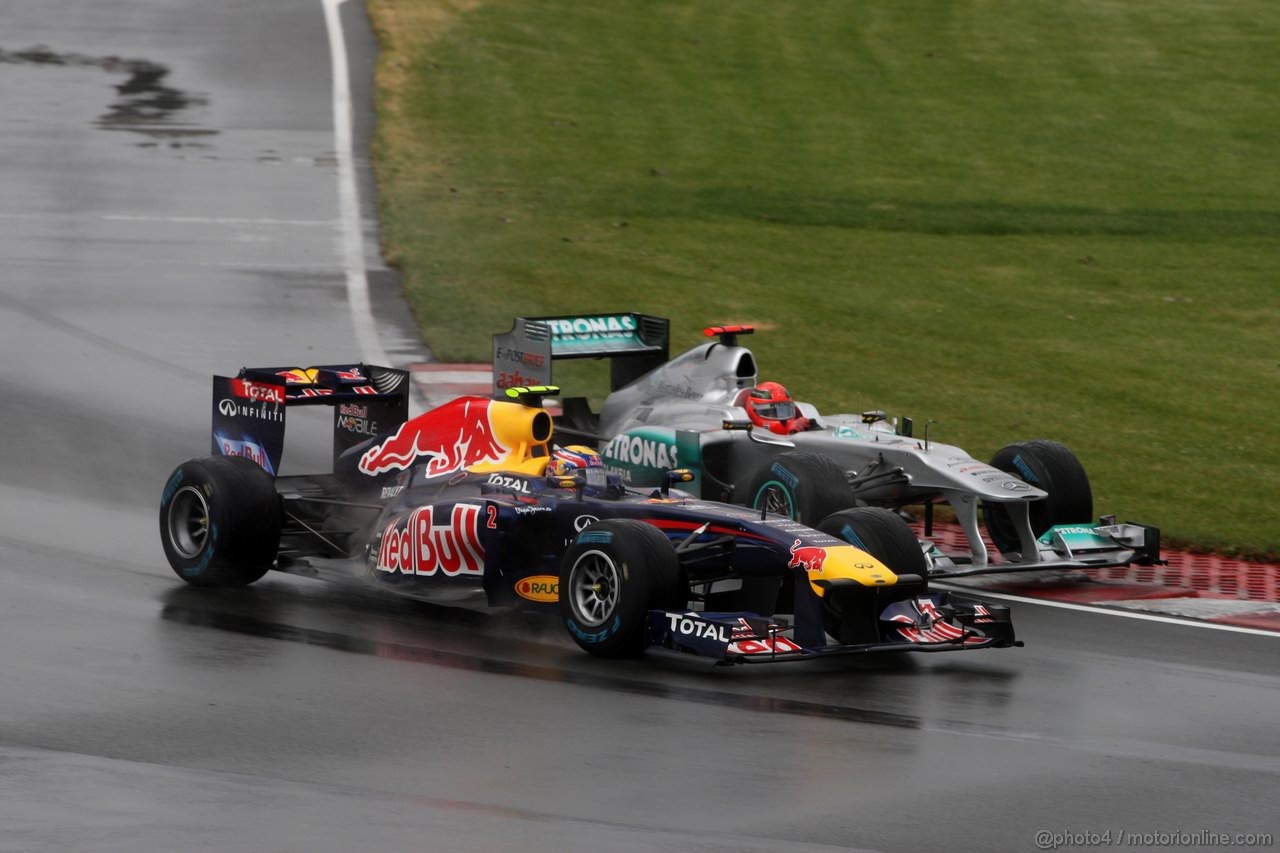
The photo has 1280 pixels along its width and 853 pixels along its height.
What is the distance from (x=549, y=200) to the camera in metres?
30.2

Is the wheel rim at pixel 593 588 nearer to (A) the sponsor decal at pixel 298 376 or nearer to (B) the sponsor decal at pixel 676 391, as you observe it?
(A) the sponsor decal at pixel 298 376

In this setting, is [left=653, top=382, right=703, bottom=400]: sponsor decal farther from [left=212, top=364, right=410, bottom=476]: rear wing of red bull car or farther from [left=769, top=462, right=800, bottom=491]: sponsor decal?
[left=212, top=364, right=410, bottom=476]: rear wing of red bull car

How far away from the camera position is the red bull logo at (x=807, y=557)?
35.8 ft

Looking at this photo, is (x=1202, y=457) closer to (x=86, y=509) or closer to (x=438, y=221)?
(x=86, y=509)

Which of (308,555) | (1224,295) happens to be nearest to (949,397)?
(1224,295)

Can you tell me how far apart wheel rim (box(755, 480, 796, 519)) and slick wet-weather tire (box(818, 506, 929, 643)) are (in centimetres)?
134

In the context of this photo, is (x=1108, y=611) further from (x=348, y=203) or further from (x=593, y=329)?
(x=348, y=203)

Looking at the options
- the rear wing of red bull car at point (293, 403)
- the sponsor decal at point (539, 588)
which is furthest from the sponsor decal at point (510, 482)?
the rear wing of red bull car at point (293, 403)

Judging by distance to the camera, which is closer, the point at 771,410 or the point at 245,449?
Result: the point at 245,449

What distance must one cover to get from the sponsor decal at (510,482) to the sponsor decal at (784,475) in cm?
208

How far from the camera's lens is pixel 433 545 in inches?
484

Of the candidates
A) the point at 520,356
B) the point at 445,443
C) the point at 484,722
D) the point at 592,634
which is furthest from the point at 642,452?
Answer: the point at 484,722

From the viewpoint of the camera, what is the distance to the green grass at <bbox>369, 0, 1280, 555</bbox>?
21203 mm

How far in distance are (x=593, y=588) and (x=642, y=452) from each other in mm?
3871
